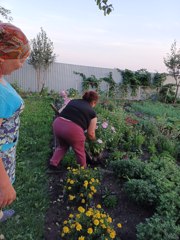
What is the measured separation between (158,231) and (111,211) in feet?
2.88

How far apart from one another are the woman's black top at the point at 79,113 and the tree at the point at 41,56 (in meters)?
16.8

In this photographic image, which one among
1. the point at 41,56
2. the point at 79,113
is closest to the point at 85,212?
the point at 79,113

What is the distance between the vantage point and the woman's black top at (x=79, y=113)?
14.4ft

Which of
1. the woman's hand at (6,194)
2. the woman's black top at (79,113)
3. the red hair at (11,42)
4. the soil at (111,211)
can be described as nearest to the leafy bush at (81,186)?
the soil at (111,211)

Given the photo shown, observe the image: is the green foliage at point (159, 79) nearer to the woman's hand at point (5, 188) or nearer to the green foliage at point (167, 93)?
the green foliage at point (167, 93)

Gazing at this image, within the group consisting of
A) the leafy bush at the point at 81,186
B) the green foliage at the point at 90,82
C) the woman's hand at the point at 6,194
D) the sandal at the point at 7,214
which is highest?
the woman's hand at the point at 6,194

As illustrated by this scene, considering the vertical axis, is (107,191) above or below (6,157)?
below

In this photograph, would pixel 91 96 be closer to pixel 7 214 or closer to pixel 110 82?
pixel 7 214

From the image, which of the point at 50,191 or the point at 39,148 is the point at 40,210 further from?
the point at 39,148

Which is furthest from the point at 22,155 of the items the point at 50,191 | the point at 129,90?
the point at 129,90

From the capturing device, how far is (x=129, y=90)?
23.3 meters

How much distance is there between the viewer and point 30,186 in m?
4.17

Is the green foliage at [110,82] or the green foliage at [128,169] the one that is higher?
the green foliage at [128,169]

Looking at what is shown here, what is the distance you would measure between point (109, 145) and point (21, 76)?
16684 mm
